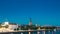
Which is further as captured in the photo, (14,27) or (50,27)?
(50,27)

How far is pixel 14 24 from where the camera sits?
120 ft

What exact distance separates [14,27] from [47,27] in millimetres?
7137

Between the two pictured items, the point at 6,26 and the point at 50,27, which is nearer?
the point at 6,26

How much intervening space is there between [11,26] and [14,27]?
67cm

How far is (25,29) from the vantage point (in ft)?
112

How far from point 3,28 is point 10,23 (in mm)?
5189

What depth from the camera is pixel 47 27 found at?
125 feet

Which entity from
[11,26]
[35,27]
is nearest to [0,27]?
Result: [11,26]

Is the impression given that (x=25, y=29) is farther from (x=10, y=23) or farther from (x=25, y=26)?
(x=10, y=23)

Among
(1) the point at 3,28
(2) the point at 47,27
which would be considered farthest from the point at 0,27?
(2) the point at 47,27

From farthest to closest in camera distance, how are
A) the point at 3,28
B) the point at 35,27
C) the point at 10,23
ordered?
the point at 10,23, the point at 35,27, the point at 3,28

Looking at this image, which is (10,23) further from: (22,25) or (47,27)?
(47,27)

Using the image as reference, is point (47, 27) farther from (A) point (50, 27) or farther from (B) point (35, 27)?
(B) point (35, 27)

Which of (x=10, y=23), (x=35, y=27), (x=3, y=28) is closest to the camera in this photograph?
(x=3, y=28)
